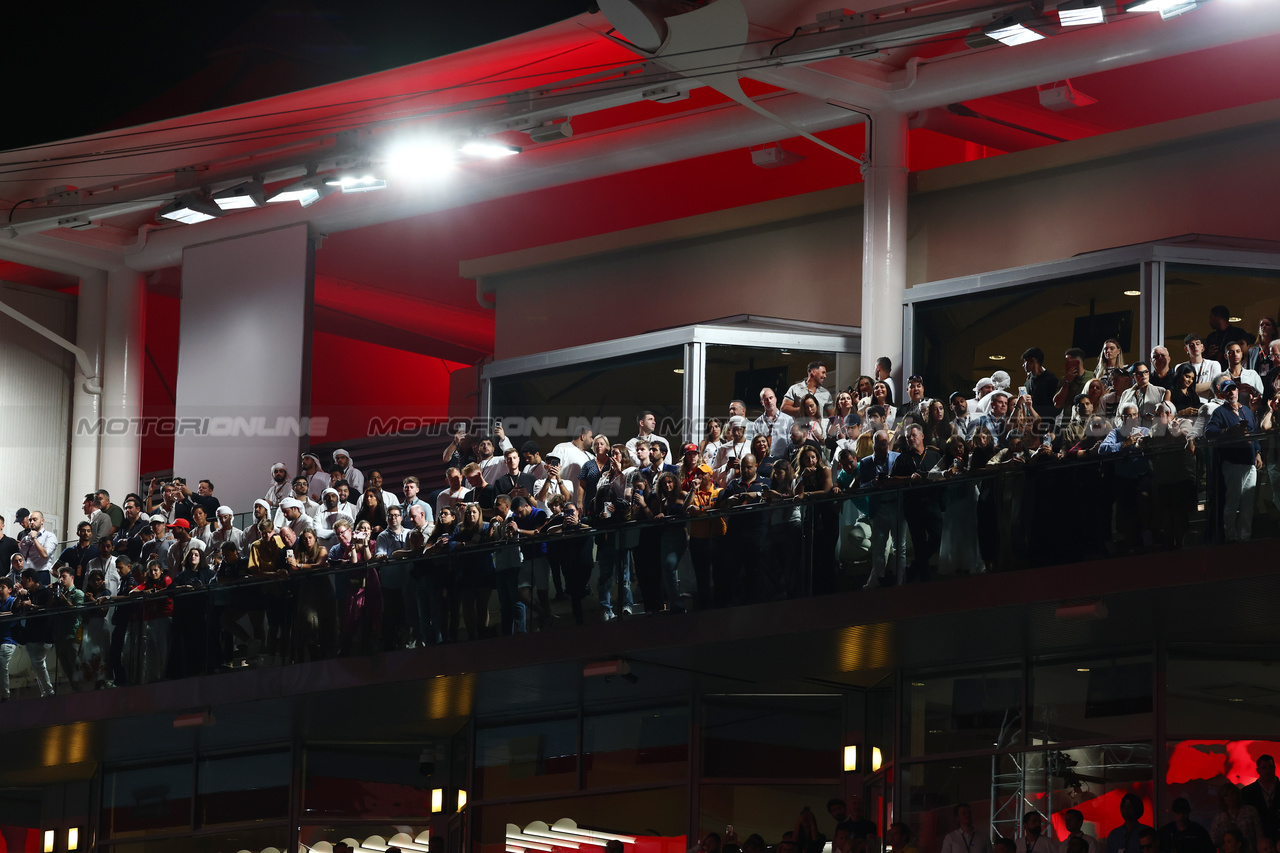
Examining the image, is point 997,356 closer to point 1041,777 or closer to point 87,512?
point 1041,777

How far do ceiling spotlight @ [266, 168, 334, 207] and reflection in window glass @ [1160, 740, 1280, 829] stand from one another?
47.1ft

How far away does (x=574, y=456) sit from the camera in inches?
747

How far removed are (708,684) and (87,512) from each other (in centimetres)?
926

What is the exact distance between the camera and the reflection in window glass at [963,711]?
53.3 feet

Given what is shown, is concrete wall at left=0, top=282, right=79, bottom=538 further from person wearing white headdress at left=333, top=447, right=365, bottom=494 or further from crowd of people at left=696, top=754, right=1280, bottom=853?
crowd of people at left=696, top=754, right=1280, bottom=853

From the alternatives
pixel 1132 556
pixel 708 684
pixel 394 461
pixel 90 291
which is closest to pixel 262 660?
pixel 708 684

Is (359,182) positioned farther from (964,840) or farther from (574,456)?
(964,840)

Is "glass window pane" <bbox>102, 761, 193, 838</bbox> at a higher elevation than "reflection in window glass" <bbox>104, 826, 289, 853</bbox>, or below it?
higher

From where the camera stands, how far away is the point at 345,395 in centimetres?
3444

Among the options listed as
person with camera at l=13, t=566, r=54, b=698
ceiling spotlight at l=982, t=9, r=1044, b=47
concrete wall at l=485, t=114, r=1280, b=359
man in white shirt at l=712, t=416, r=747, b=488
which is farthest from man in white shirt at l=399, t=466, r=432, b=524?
ceiling spotlight at l=982, t=9, r=1044, b=47

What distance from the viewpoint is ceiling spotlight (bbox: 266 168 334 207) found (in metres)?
24.5

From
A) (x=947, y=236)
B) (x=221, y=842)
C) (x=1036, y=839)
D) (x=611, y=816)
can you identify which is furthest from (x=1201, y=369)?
(x=221, y=842)

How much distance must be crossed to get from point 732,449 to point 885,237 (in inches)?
219

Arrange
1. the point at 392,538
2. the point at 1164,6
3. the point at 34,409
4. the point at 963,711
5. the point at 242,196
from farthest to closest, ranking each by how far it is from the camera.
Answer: the point at 34,409 < the point at 242,196 < the point at 392,538 < the point at 1164,6 < the point at 963,711
